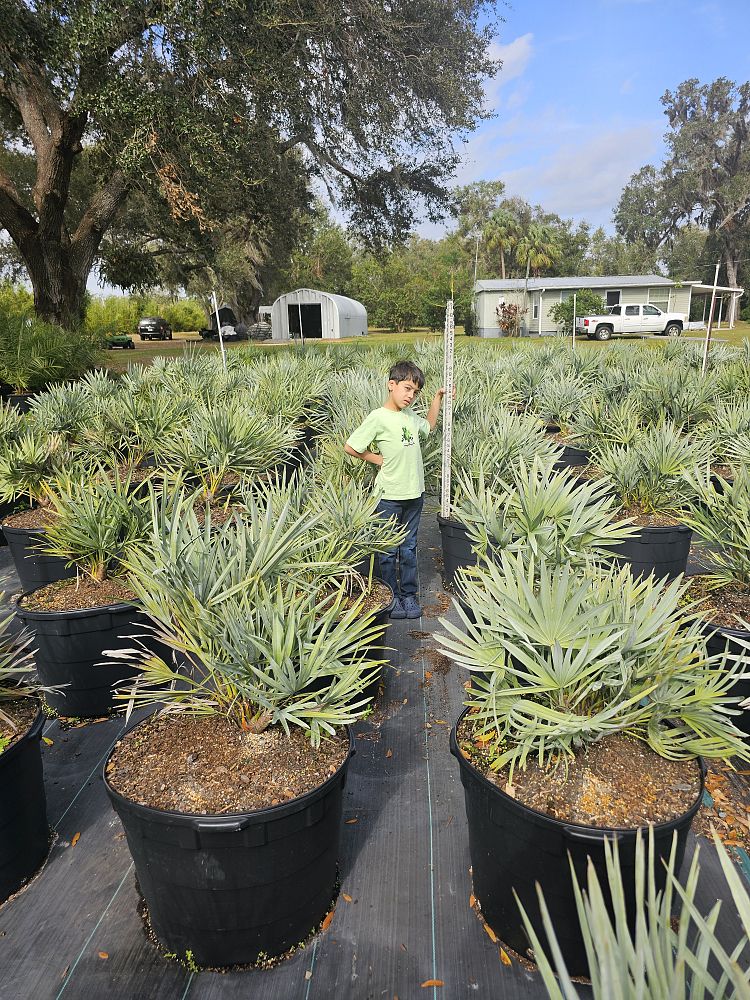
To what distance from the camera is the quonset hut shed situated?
1437 inches

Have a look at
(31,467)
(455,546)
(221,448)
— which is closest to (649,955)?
(455,546)

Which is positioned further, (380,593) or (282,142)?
(282,142)

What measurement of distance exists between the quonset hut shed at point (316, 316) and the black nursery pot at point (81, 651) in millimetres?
34016

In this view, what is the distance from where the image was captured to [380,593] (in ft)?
10.7

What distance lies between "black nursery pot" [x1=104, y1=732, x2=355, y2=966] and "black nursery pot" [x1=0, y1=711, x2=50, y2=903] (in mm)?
439

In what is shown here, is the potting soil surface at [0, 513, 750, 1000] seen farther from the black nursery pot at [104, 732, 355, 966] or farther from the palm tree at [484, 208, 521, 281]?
the palm tree at [484, 208, 521, 281]

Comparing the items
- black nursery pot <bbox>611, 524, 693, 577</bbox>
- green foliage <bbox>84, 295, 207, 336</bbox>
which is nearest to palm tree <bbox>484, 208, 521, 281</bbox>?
green foliage <bbox>84, 295, 207, 336</bbox>

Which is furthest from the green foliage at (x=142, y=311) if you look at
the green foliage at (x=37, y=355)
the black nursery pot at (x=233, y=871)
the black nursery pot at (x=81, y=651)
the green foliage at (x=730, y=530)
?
Result: the black nursery pot at (x=233, y=871)

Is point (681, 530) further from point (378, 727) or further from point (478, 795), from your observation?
point (478, 795)

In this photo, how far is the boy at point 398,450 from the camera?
3.83 metres

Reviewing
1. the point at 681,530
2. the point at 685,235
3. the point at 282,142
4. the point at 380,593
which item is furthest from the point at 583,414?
the point at 685,235

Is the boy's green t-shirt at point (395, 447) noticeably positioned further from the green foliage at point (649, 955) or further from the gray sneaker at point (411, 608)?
the green foliage at point (649, 955)

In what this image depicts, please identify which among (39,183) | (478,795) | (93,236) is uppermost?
(39,183)

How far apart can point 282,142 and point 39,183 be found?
483cm
